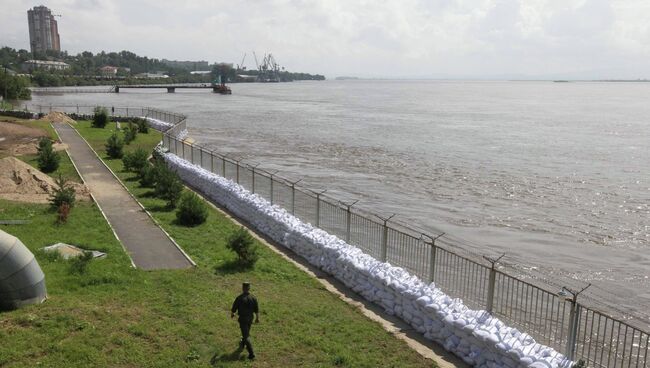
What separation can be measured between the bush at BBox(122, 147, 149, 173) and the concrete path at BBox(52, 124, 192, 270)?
1.06 meters

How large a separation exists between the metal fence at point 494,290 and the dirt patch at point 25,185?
742 centimetres

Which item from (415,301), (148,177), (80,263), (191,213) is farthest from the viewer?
(148,177)

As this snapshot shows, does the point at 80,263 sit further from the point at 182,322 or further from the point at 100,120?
the point at 100,120

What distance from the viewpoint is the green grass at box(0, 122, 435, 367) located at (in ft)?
32.9

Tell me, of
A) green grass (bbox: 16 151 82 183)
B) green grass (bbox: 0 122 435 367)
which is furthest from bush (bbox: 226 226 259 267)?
green grass (bbox: 16 151 82 183)

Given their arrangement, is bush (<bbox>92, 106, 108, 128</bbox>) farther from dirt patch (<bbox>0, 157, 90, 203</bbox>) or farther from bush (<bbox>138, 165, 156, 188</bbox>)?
dirt patch (<bbox>0, 157, 90, 203</bbox>)

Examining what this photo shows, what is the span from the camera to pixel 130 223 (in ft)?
64.2

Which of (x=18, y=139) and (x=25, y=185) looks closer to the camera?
(x=25, y=185)

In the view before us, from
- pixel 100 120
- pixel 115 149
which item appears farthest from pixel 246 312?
pixel 100 120

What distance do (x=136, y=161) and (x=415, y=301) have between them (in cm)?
2044

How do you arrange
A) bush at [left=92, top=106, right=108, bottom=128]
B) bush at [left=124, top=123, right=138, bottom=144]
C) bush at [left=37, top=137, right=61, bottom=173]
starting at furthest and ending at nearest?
bush at [left=92, top=106, right=108, bottom=128] → bush at [left=124, top=123, right=138, bottom=144] → bush at [left=37, top=137, right=61, bottom=173]

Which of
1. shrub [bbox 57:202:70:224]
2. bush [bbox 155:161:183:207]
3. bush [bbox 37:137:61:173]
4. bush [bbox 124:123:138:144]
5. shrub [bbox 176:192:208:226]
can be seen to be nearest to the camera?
shrub [bbox 57:202:70:224]

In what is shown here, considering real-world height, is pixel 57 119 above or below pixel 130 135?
above

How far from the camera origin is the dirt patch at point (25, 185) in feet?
73.0
